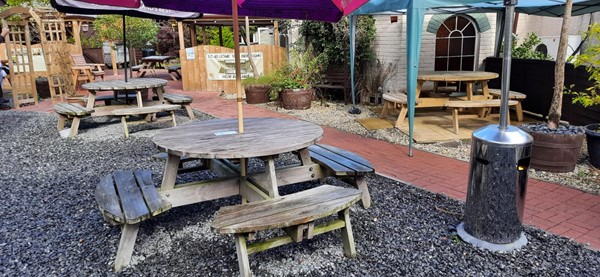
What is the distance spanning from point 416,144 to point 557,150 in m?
1.72

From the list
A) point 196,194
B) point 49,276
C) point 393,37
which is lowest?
point 49,276

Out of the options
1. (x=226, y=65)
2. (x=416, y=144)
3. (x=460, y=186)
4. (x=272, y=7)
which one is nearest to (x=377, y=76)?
(x=416, y=144)

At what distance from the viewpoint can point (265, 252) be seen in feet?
8.95

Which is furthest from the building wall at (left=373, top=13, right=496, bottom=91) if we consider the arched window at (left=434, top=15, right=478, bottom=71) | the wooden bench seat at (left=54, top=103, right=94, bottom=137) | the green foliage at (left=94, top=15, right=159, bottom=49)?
the green foliage at (left=94, top=15, right=159, bottom=49)

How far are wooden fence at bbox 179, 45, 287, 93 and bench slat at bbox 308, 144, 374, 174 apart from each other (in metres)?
7.62

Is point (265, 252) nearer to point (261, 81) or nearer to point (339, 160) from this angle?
point (339, 160)

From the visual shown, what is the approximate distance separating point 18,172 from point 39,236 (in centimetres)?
206

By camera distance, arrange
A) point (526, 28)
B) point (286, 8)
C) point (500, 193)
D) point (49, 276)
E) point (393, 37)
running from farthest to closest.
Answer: point (526, 28) < point (393, 37) < point (286, 8) < point (500, 193) < point (49, 276)

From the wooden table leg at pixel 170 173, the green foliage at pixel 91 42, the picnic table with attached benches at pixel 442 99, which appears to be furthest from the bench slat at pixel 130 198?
the green foliage at pixel 91 42

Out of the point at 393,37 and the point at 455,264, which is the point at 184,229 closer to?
the point at 455,264

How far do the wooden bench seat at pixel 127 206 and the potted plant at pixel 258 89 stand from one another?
20.5 ft

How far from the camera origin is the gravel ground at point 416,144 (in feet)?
13.2

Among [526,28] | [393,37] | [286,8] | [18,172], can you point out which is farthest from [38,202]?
[526,28]

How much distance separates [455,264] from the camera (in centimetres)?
254
